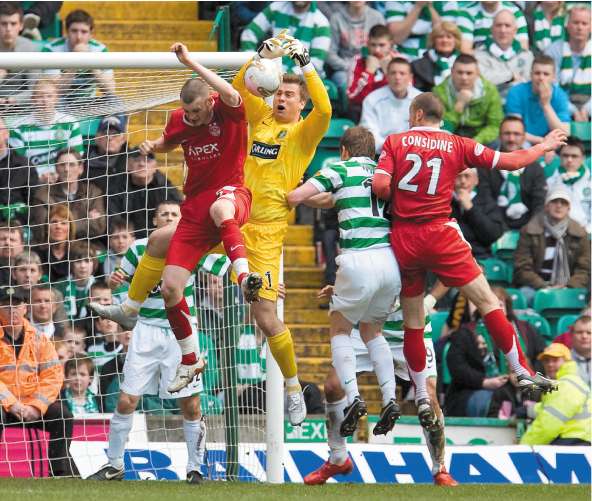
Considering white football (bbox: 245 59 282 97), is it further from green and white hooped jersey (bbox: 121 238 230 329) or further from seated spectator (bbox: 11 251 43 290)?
seated spectator (bbox: 11 251 43 290)

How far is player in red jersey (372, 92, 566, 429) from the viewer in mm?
9805

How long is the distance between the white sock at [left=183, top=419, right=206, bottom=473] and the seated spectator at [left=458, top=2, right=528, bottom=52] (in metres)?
7.12

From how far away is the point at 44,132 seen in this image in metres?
12.6

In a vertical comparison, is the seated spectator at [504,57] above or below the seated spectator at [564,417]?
above

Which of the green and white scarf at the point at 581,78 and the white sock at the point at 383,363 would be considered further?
the green and white scarf at the point at 581,78

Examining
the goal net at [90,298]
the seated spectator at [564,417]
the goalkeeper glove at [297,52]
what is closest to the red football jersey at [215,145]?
the goalkeeper glove at [297,52]

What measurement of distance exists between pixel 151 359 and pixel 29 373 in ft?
4.09

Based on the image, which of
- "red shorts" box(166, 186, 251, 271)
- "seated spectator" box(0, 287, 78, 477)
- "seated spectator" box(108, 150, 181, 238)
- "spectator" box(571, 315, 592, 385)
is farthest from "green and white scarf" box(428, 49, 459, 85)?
"red shorts" box(166, 186, 251, 271)

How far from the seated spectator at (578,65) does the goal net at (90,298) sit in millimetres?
5848

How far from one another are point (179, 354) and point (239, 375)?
0.86m

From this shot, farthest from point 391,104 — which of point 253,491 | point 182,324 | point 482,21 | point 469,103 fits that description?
point 253,491

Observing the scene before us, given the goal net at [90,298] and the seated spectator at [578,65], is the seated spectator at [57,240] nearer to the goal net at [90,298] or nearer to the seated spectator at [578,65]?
the goal net at [90,298]

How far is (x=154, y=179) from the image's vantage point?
12172mm

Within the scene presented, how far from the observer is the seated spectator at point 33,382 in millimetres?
11656
